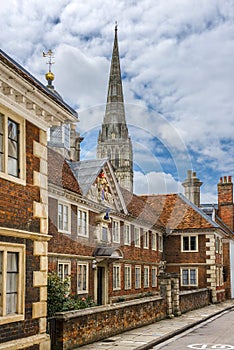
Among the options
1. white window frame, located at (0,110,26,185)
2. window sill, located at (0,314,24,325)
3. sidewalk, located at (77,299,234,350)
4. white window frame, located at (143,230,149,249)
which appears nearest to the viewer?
window sill, located at (0,314,24,325)

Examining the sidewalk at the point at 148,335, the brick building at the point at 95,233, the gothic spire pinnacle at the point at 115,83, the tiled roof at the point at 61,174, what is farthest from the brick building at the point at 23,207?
the gothic spire pinnacle at the point at 115,83

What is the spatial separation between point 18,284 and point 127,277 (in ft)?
69.0

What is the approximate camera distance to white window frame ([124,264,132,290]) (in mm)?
Result: 32344

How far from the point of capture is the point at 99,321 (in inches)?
661

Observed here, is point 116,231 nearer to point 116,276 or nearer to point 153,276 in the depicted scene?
point 116,276

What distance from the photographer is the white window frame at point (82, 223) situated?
25300 millimetres

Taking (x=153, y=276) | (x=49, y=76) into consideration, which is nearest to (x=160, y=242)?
(x=153, y=276)

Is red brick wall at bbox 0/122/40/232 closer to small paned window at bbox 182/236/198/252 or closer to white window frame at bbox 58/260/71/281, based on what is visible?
white window frame at bbox 58/260/71/281

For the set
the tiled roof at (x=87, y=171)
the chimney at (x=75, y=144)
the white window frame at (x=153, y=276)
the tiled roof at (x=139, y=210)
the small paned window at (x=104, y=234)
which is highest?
the chimney at (x=75, y=144)

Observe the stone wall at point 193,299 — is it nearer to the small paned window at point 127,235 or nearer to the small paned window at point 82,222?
the small paned window at point 127,235

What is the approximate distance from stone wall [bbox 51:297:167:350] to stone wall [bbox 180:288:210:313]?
17.1 feet

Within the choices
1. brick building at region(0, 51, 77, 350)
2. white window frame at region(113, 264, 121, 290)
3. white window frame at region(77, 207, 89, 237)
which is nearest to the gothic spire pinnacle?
white window frame at region(113, 264, 121, 290)

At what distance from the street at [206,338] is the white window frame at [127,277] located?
885cm

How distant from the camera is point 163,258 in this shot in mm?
41156
